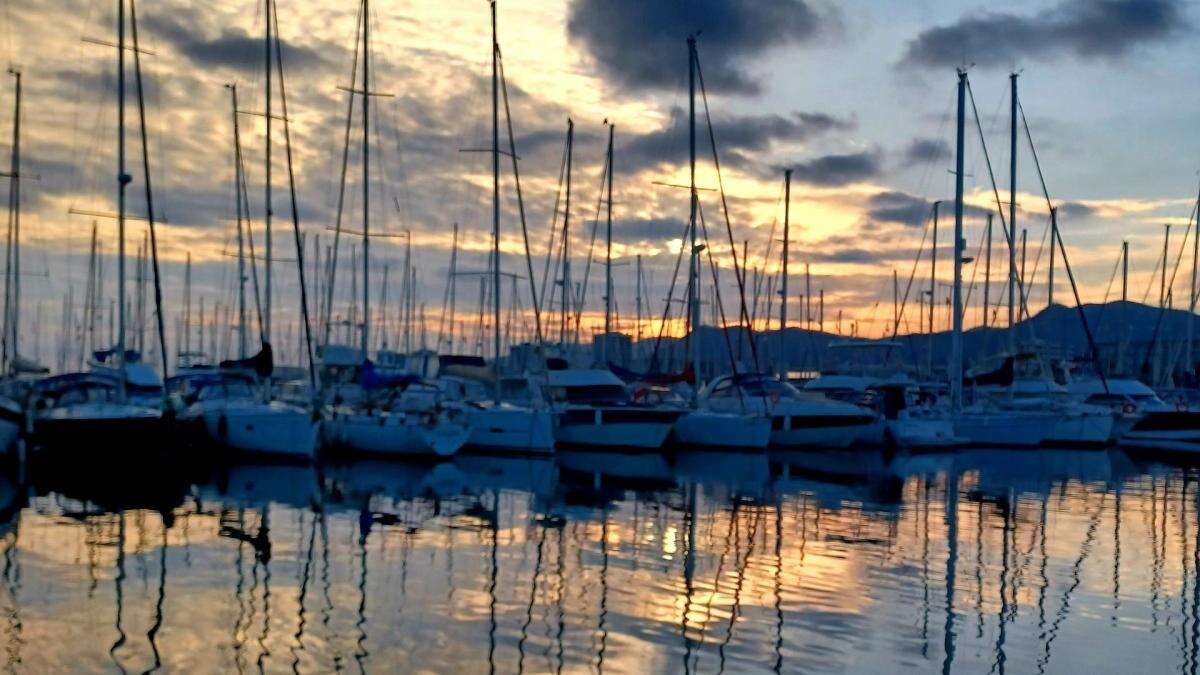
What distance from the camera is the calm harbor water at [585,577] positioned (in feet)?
35.4

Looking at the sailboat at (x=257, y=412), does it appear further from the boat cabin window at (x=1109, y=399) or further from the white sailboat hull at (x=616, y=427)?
the boat cabin window at (x=1109, y=399)

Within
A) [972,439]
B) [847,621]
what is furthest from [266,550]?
[972,439]

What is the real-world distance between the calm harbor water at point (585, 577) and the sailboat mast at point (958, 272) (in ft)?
57.3

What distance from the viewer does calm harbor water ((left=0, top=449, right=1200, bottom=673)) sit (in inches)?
425

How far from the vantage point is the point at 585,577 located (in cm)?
1461

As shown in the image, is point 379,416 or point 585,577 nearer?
point 585,577

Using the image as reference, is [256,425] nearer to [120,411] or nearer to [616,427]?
[120,411]

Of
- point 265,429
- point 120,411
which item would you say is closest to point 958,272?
point 265,429

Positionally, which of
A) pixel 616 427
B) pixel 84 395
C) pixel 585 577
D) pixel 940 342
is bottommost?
pixel 585 577

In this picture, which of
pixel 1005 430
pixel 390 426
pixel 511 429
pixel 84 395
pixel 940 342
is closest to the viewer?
pixel 390 426

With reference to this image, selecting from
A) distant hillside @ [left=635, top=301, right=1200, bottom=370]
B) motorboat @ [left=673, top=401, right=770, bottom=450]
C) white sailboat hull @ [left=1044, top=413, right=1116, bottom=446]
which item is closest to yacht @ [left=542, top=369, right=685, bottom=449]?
motorboat @ [left=673, top=401, right=770, bottom=450]

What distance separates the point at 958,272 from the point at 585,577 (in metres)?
32.4

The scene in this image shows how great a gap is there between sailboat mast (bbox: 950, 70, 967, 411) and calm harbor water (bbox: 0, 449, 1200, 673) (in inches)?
688

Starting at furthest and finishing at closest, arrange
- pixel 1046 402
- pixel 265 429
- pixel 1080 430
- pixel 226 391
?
pixel 1046 402, pixel 1080 430, pixel 226 391, pixel 265 429
